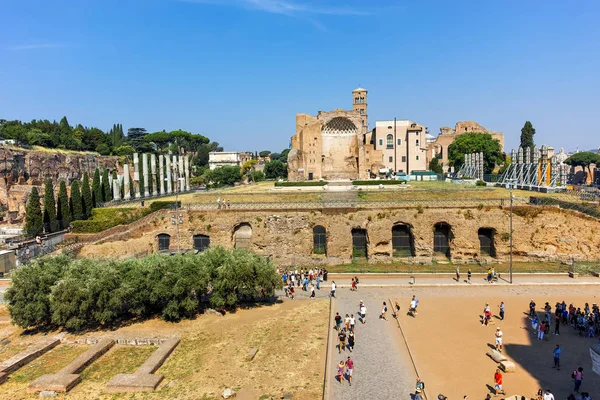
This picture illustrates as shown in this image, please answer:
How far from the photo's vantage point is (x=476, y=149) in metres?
66.9

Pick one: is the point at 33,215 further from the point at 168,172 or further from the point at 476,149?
the point at 476,149

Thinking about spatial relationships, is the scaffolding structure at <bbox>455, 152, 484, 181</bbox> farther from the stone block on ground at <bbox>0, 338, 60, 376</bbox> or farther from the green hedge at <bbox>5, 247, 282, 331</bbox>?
the stone block on ground at <bbox>0, 338, 60, 376</bbox>

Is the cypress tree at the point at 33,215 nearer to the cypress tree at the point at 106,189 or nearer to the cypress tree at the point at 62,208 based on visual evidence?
the cypress tree at the point at 62,208

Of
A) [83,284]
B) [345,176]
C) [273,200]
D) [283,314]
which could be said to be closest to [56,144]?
[345,176]

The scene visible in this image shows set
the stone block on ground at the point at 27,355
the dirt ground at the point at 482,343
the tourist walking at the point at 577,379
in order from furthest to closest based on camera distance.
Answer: the stone block on ground at the point at 27,355, the dirt ground at the point at 482,343, the tourist walking at the point at 577,379

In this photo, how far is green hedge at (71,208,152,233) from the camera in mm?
31203

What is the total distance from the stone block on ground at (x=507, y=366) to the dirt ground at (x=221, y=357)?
6405mm

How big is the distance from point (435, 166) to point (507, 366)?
6351 cm

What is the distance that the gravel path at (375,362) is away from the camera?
1301 cm

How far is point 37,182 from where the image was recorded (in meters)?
55.8

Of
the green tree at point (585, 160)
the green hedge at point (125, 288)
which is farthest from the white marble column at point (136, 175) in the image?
the green tree at point (585, 160)

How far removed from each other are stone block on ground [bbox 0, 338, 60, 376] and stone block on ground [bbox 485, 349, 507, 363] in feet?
60.0

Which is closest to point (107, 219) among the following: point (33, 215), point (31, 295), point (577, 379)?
point (33, 215)

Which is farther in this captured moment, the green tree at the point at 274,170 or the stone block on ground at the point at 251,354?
the green tree at the point at 274,170
